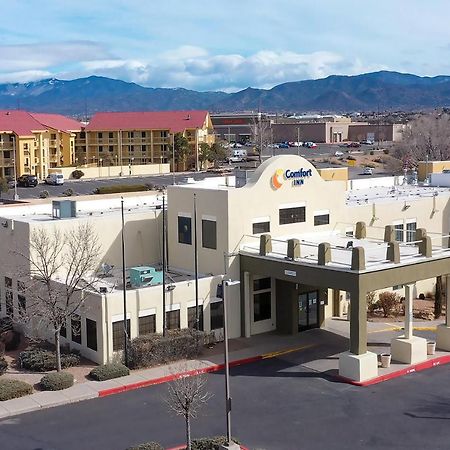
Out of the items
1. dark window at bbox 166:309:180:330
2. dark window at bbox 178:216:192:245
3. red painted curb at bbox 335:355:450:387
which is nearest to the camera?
red painted curb at bbox 335:355:450:387

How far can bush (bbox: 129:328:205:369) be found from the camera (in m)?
29.1

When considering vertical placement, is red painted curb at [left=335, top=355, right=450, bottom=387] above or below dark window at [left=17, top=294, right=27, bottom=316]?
below

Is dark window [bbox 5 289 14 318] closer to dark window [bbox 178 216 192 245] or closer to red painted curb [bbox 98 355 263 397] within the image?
dark window [bbox 178 216 192 245]

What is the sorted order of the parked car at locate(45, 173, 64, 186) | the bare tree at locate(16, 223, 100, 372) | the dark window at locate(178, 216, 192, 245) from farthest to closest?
the parked car at locate(45, 173, 64, 186)
the dark window at locate(178, 216, 192, 245)
the bare tree at locate(16, 223, 100, 372)

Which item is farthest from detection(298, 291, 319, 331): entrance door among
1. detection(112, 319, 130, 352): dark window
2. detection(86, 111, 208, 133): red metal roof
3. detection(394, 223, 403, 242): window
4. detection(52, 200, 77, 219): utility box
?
detection(86, 111, 208, 133): red metal roof

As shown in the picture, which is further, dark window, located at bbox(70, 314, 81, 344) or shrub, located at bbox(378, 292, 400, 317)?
shrub, located at bbox(378, 292, 400, 317)

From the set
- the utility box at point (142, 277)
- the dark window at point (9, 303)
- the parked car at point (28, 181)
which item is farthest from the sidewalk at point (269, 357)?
the parked car at point (28, 181)

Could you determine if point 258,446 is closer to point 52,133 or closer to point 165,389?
point 165,389

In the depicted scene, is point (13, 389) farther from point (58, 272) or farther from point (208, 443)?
point (208, 443)

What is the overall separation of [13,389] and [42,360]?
302cm

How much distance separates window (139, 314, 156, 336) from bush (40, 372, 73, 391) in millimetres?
4026

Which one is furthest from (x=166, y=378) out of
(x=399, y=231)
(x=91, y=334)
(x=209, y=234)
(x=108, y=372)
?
(x=399, y=231)

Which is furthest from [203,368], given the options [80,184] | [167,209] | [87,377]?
[80,184]

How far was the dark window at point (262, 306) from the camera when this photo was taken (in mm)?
33812
